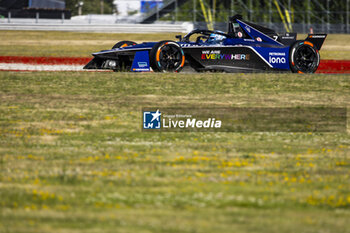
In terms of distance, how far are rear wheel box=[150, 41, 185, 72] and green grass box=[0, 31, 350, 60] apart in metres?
12.3

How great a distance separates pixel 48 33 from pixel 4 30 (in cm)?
273

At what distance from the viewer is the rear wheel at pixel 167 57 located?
1263cm

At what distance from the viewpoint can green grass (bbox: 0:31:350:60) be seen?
25422mm

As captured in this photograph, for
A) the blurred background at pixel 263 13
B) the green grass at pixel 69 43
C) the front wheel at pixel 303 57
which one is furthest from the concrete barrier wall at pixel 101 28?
the front wheel at pixel 303 57

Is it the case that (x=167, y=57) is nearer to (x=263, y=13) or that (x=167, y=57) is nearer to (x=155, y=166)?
(x=155, y=166)

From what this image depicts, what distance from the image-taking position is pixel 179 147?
7219 mm

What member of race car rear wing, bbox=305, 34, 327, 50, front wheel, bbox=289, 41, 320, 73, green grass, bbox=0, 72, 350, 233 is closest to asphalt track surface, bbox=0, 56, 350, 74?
race car rear wing, bbox=305, 34, 327, 50

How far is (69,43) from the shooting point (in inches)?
1188

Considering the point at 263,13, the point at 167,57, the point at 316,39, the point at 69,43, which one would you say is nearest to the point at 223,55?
the point at 167,57

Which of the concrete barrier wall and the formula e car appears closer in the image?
the formula e car

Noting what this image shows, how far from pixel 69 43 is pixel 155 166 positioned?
25111 millimetres

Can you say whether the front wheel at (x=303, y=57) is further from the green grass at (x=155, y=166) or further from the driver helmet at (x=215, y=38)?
the green grass at (x=155, y=166)

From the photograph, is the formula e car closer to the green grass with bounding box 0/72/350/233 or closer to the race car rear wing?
the race car rear wing

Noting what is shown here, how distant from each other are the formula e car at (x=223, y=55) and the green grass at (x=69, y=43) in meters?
11.4
